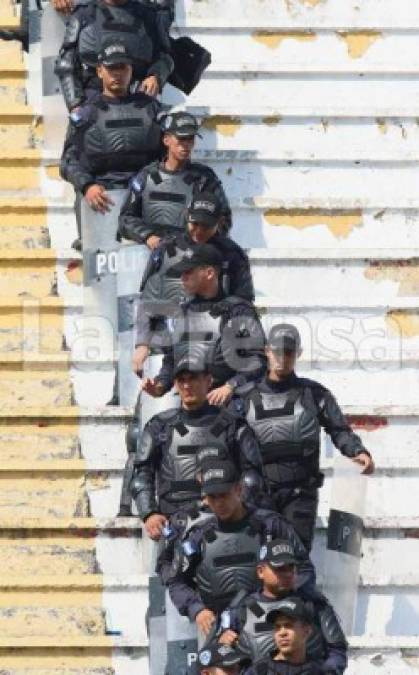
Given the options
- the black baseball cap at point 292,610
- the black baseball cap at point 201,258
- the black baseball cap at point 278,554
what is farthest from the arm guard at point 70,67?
the black baseball cap at point 292,610

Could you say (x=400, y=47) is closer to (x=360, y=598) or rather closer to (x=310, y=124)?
(x=310, y=124)

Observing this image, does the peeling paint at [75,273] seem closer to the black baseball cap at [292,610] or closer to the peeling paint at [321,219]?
the peeling paint at [321,219]

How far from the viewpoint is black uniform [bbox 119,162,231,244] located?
14.5 metres

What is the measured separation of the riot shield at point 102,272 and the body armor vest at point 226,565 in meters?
2.73

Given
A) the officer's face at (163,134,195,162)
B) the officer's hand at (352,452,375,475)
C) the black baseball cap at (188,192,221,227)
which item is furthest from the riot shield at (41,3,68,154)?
the officer's hand at (352,452,375,475)

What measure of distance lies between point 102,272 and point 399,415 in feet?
6.53

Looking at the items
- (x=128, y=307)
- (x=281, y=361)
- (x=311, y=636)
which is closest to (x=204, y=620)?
(x=311, y=636)

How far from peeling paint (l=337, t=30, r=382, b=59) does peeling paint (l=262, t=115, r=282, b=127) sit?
2.51ft

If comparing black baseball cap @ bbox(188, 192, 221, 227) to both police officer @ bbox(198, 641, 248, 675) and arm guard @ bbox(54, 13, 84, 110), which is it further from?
police officer @ bbox(198, 641, 248, 675)

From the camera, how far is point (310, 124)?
52.7 ft

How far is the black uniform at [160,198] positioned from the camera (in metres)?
14.5

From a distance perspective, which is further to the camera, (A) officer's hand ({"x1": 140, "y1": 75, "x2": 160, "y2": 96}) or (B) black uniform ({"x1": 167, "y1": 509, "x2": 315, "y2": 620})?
(A) officer's hand ({"x1": 140, "y1": 75, "x2": 160, "y2": 96})

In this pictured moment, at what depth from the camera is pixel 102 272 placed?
1477cm

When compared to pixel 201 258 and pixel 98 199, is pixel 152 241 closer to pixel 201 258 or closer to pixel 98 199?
pixel 98 199
